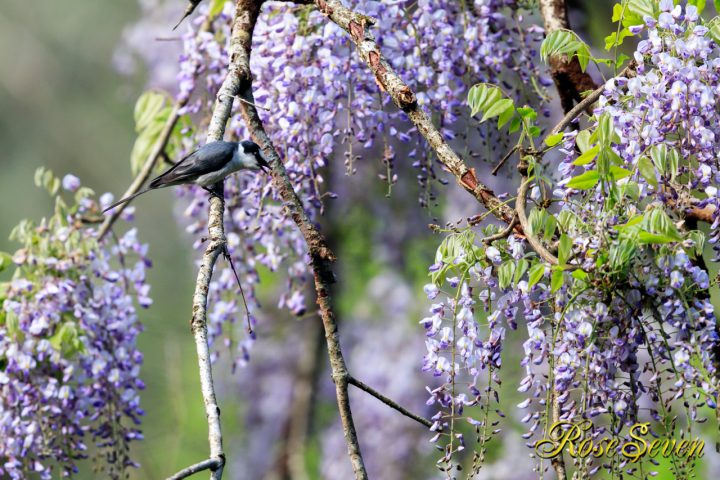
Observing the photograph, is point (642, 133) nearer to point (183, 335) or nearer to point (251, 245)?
point (251, 245)

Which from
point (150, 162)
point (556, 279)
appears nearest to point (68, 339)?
point (150, 162)

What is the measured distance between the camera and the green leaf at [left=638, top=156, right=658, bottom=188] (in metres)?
1.34

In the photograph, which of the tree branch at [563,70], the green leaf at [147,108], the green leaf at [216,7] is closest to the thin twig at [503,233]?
the tree branch at [563,70]

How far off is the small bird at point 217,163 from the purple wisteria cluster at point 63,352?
1.75 ft

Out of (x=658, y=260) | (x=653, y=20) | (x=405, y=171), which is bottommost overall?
(x=658, y=260)

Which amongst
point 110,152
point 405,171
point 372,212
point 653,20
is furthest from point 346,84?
point 110,152

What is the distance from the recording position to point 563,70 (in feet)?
6.81

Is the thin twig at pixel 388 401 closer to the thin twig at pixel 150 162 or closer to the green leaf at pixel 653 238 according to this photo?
the green leaf at pixel 653 238

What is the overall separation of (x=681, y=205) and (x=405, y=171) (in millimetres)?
2668

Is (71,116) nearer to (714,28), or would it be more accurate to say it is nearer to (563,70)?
(563,70)

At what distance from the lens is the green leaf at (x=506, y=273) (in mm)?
1358

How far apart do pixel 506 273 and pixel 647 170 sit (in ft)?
0.85

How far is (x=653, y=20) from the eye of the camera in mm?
1503

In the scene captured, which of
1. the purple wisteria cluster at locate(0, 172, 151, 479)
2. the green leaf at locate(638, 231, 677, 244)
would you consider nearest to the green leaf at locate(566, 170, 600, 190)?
the green leaf at locate(638, 231, 677, 244)
